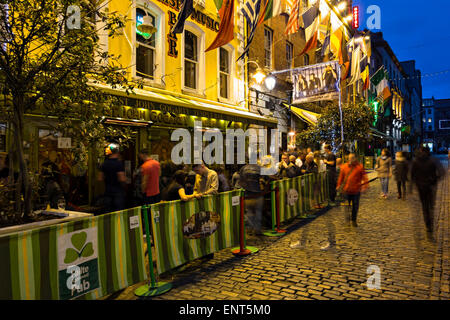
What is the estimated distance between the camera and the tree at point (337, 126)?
17.1 meters

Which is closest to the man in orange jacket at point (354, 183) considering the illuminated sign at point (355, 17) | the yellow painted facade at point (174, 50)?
the yellow painted facade at point (174, 50)

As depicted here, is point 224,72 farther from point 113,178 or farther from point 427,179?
point 427,179

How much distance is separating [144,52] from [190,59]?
2.28 m

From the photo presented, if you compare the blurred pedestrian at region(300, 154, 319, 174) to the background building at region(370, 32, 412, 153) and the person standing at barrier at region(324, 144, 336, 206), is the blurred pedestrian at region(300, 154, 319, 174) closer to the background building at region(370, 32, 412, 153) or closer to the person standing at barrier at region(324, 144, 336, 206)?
the person standing at barrier at region(324, 144, 336, 206)

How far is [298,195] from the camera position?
8711 mm

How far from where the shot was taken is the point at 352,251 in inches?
→ 224

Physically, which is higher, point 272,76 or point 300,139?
point 272,76

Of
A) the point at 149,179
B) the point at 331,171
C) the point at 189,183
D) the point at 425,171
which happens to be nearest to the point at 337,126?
the point at 331,171

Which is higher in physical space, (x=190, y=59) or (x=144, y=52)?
(x=190, y=59)

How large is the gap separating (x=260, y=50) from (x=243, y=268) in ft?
41.5

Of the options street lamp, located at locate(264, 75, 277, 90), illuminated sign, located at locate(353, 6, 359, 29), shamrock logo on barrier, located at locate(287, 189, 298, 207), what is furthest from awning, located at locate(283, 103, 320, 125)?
illuminated sign, located at locate(353, 6, 359, 29)

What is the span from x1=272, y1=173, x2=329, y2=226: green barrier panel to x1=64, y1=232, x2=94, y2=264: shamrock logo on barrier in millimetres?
4502

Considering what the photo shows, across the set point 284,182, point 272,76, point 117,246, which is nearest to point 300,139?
point 272,76
